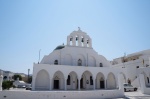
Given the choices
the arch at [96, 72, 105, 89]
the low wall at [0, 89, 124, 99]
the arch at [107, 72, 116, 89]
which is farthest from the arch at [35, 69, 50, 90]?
the arch at [107, 72, 116, 89]

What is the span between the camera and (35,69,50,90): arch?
22.4 metres

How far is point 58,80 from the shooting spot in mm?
24391

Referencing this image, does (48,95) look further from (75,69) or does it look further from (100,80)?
(100,80)

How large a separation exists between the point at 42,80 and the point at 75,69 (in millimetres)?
5337

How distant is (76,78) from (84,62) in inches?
124

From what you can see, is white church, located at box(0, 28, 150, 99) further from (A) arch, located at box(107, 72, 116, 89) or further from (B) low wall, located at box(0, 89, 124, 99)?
(B) low wall, located at box(0, 89, 124, 99)

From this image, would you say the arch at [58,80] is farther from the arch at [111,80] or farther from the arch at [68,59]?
the arch at [111,80]

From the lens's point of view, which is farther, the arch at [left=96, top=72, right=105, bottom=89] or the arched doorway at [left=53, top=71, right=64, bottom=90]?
the arch at [left=96, top=72, right=105, bottom=89]

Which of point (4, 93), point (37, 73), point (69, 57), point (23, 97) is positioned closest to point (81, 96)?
point (23, 97)

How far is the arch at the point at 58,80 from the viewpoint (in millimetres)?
23942

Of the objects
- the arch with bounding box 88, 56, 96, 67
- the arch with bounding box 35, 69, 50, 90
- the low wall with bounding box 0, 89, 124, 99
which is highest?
the arch with bounding box 88, 56, 96, 67

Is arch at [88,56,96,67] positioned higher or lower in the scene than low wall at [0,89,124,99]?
higher

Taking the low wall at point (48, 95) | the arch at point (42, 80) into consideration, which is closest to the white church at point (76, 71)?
the arch at point (42, 80)

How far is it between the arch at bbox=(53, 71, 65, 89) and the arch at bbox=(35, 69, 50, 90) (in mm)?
1618
